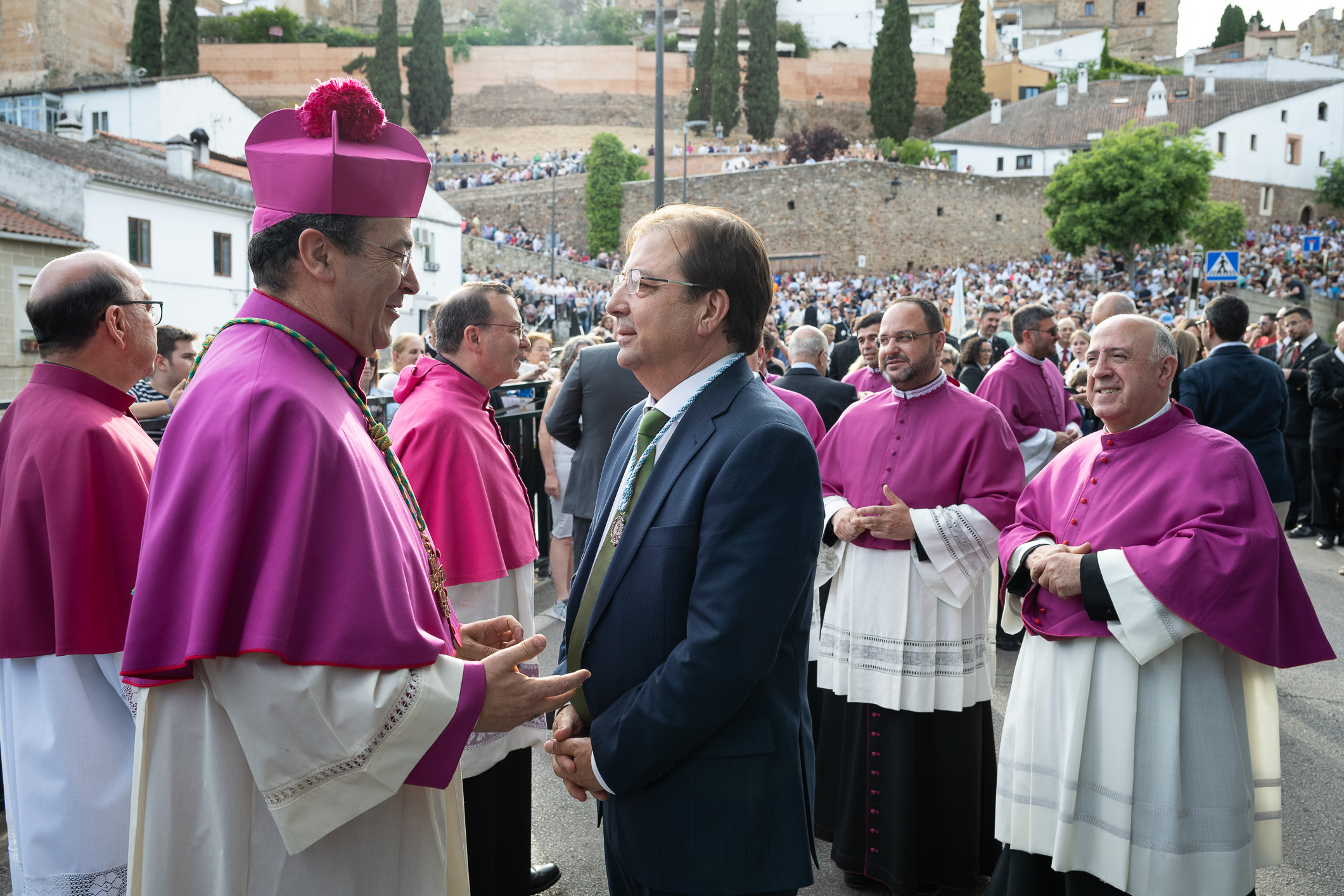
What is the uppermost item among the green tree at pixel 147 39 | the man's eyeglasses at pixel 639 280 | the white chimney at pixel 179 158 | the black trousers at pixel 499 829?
the green tree at pixel 147 39

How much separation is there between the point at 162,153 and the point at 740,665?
36013 mm

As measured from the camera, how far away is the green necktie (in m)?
2.28

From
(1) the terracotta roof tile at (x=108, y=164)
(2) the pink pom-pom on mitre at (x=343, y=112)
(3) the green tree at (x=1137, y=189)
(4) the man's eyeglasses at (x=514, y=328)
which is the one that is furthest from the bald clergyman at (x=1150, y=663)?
(3) the green tree at (x=1137, y=189)

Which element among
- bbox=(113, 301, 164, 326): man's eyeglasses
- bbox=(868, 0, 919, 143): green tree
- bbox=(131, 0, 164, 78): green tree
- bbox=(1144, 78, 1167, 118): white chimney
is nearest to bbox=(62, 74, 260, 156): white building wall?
bbox=(131, 0, 164, 78): green tree

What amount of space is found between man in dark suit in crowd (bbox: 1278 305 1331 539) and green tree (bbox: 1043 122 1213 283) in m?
32.8

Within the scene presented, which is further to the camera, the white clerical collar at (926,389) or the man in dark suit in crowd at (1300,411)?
the man in dark suit in crowd at (1300,411)

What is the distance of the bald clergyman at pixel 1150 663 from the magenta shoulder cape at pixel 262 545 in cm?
209

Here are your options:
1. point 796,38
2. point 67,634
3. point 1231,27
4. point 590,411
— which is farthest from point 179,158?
point 1231,27

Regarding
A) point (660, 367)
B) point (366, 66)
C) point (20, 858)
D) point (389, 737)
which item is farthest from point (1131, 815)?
point (366, 66)

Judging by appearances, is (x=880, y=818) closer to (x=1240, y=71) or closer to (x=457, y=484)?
(x=457, y=484)

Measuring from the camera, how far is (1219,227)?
45844 mm

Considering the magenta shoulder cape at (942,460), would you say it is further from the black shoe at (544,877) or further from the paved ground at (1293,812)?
the black shoe at (544,877)

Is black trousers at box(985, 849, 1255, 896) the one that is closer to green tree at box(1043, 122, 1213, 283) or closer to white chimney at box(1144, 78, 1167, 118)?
green tree at box(1043, 122, 1213, 283)

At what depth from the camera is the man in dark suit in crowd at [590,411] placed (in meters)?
6.66
